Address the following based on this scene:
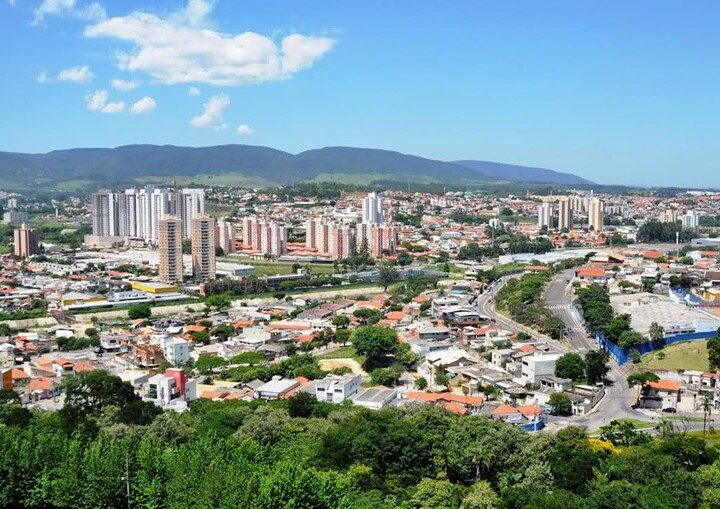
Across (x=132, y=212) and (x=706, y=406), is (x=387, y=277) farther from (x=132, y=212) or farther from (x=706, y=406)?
(x=132, y=212)

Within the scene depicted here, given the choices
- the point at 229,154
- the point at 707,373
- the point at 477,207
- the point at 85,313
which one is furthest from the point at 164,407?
the point at 229,154

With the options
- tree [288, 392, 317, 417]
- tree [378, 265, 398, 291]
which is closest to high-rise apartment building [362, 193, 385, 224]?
tree [378, 265, 398, 291]

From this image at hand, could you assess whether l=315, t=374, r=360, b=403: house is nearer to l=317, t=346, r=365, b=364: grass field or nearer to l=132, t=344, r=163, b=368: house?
l=317, t=346, r=365, b=364: grass field

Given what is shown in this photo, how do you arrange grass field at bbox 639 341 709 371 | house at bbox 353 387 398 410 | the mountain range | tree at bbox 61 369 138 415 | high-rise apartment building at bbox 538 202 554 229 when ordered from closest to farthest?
1. tree at bbox 61 369 138 415
2. house at bbox 353 387 398 410
3. grass field at bbox 639 341 709 371
4. high-rise apartment building at bbox 538 202 554 229
5. the mountain range

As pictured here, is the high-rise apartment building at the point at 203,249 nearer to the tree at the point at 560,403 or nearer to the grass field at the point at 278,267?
the grass field at the point at 278,267

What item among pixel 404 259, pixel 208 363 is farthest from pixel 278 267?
pixel 208 363

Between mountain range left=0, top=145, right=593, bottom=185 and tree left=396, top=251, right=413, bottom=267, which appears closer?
tree left=396, top=251, right=413, bottom=267

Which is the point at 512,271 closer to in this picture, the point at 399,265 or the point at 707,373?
the point at 399,265
